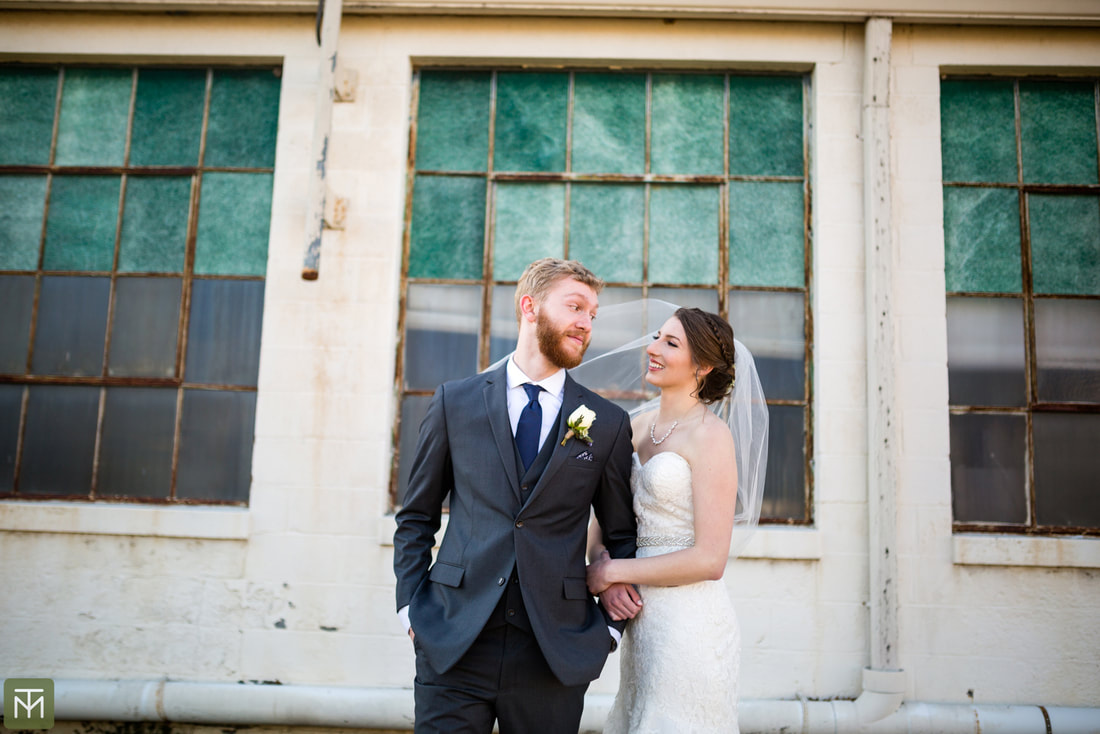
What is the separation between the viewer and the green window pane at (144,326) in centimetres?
482

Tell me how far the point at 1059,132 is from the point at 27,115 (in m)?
6.62

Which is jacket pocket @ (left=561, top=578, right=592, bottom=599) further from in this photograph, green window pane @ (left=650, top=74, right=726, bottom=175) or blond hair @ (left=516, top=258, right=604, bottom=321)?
green window pane @ (left=650, top=74, right=726, bottom=175)

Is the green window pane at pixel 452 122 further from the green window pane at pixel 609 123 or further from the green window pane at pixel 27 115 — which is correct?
the green window pane at pixel 27 115

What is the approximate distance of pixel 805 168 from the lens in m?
4.82

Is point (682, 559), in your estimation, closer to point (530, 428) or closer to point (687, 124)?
point (530, 428)

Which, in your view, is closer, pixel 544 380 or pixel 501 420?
pixel 501 420

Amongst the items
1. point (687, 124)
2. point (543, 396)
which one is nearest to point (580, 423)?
point (543, 396)

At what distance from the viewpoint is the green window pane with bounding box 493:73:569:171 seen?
4.90 meters

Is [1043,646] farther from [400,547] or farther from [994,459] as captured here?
[400,547]

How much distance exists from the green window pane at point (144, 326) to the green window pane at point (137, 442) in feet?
0.44

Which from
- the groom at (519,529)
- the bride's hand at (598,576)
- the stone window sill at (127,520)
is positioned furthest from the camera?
the stone window sill at (127,520)

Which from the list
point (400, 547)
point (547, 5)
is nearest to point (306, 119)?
point (547, 5)

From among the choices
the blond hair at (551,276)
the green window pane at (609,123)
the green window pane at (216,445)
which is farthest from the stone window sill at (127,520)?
the green window pane at (609,123)

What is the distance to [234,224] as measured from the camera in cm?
489
